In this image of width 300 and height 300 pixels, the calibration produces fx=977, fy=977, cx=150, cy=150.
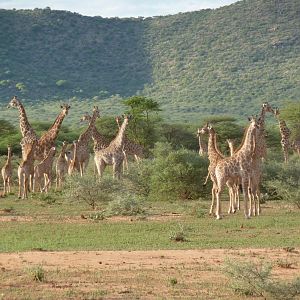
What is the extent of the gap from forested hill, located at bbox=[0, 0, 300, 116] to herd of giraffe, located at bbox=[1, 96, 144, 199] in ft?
123

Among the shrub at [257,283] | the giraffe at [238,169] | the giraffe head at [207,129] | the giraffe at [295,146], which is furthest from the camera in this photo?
the giraffe at [295,146]

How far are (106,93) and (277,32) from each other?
1428cm

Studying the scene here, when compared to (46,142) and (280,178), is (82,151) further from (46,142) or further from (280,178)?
(280,178)

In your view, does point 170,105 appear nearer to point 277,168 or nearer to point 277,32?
point 277,32

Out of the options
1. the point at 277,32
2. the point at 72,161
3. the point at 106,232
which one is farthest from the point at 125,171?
the point at 277,32

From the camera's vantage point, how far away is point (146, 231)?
16109mm

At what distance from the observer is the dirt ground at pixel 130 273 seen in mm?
10250

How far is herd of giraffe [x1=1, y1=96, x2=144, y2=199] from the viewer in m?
24.5

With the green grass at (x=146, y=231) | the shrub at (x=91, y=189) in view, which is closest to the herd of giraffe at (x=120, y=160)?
the green grass at (x=146, y=231)

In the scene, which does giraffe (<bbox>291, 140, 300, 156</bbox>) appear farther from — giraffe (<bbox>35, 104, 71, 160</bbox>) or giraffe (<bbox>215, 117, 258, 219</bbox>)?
giraffe (<bbox>215, 117, 258, 219</bbox>)

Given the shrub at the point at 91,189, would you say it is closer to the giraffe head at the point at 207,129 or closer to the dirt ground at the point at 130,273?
the giraffe head at the point at 207,129

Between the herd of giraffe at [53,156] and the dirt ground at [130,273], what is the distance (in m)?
11.1

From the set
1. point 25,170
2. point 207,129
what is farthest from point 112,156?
point 207,129

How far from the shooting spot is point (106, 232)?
15.9 metres
